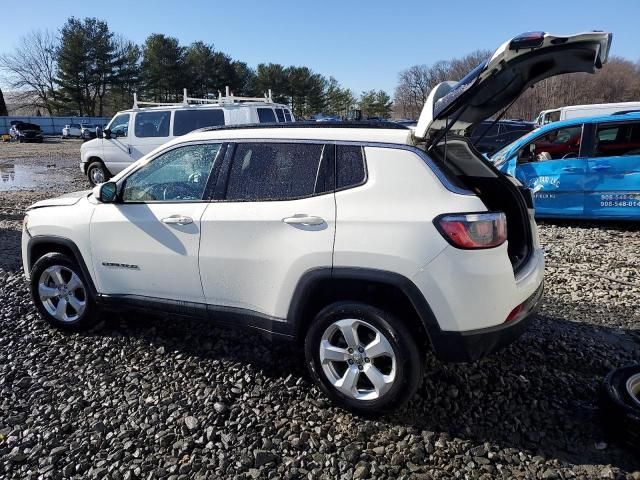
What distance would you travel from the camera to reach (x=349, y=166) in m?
2.84

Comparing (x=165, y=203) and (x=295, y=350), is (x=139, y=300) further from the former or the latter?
(x=295, y=350)

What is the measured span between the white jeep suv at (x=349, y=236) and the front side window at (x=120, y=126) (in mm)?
9684

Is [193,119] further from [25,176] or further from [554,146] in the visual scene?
[25,176]

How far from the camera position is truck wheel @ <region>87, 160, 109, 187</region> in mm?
13203

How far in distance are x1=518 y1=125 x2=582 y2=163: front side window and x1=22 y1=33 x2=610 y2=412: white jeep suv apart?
4970 millimetres

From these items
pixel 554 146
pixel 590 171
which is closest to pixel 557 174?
pixel 590 171

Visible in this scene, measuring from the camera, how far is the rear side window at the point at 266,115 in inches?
438

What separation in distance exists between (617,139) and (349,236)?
658cm

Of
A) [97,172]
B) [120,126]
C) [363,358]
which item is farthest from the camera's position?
[97,172]

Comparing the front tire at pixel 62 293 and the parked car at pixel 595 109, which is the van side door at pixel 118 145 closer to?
the front tire at pixel 62 293

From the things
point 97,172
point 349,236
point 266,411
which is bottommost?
point 266,411

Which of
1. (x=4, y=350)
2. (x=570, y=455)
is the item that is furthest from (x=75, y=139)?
(x=570, y=455)

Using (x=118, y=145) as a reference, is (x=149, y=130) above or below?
above

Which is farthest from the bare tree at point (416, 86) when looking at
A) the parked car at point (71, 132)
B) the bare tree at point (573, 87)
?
the parked car at point (71, 132)
